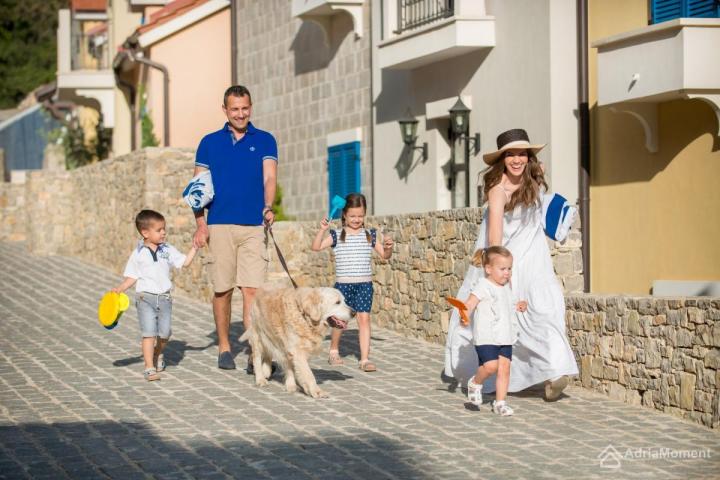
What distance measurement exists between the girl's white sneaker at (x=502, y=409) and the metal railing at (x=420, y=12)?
1094cm

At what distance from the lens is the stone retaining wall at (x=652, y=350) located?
8805mm

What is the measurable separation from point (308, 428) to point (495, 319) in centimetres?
154

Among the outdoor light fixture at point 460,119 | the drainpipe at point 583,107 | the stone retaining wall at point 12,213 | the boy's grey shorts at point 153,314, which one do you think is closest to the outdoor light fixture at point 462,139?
the outdoor light fixture at point 460,119

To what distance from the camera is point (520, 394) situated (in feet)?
33.8

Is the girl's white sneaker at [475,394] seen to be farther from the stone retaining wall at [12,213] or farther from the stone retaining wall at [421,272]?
the stone retaining wall at [12,213]

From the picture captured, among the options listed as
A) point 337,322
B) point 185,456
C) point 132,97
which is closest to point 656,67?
point 337,322

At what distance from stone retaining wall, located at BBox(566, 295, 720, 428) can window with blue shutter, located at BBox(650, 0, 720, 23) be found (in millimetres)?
5795

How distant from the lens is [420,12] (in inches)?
793

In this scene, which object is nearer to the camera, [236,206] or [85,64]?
[236,206]

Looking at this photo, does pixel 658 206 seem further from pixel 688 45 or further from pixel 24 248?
pixel 24 248

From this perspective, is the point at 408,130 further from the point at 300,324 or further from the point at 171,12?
the point at 300,324

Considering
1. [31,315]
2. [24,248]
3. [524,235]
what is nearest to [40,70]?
[24,248]

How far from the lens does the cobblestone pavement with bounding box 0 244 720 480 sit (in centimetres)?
748

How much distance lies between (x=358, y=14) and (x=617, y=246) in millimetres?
6805
